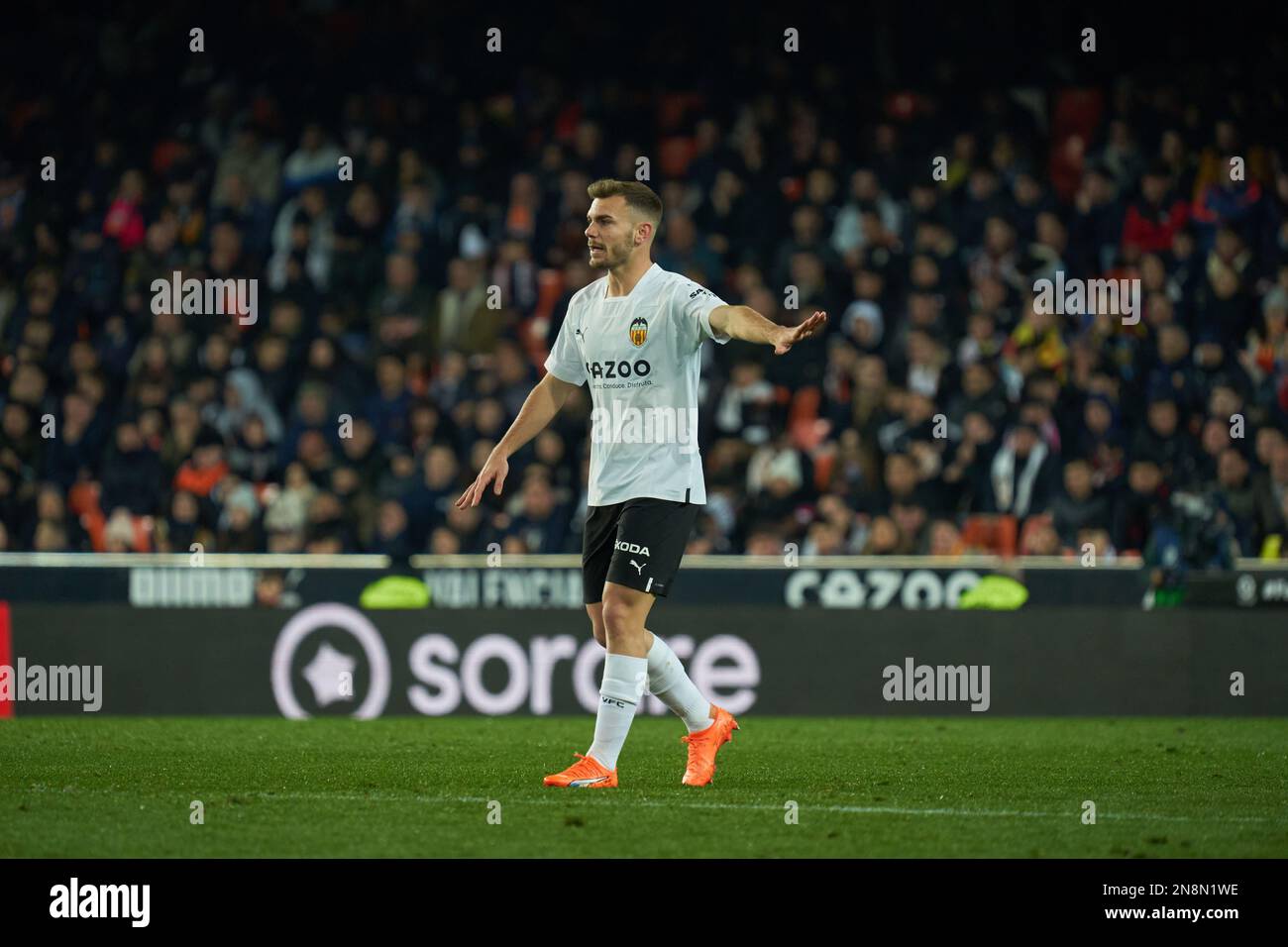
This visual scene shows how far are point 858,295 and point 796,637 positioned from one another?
12.6 feet

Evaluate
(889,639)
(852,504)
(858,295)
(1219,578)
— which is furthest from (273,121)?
(1219,578)

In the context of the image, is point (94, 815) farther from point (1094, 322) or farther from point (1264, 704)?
point (1094, 322)

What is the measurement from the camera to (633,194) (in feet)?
24.0

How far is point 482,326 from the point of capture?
48.7ft

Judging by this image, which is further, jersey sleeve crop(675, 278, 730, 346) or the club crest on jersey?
the club crest on jersey

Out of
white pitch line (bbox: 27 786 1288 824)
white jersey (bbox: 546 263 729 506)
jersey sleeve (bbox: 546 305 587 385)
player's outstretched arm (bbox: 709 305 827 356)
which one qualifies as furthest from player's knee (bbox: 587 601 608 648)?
player's outstretched arm (bbox: 709 305 827 356)

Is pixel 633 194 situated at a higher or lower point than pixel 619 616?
higher

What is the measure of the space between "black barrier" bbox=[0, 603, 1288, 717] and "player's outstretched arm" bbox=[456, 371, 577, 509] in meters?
3.99

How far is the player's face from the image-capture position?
731cm

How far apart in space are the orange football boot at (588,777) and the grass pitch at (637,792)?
0.25ft

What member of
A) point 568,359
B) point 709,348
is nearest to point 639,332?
point 568,359

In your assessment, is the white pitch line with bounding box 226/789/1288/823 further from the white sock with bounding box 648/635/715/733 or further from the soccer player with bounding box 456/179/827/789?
the white sock with bounding box 648/635/715/733

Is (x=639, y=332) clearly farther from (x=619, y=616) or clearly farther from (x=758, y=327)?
(x=619, y=616)

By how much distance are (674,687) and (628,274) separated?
156 centimetres
